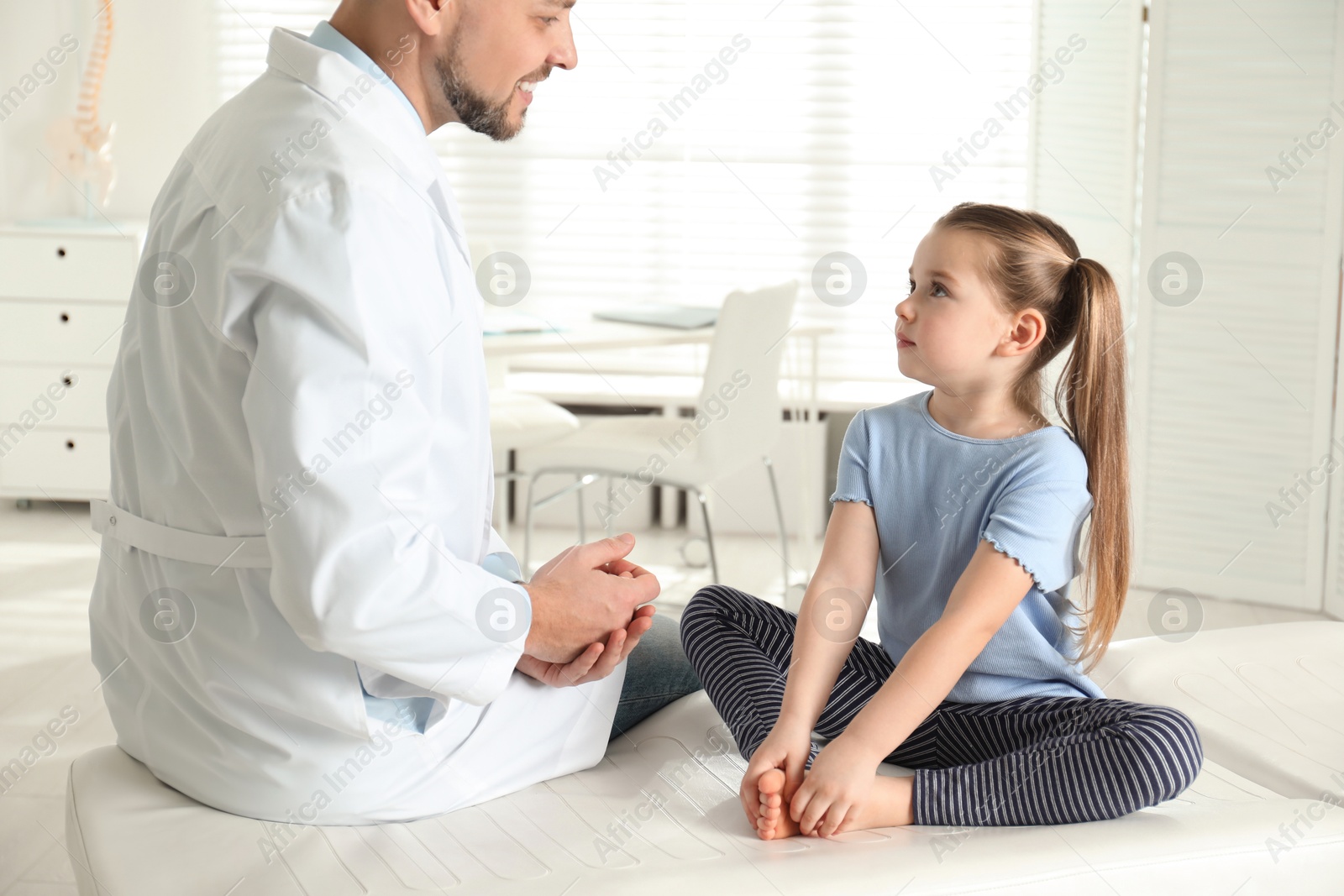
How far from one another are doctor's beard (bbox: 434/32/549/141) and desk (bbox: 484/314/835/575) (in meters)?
1.42

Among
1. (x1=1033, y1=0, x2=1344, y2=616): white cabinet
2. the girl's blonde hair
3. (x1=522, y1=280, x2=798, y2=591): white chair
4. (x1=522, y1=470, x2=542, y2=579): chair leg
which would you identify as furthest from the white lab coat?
(x1=1033, y1=0, x2=1344, y2=616): white cabinet

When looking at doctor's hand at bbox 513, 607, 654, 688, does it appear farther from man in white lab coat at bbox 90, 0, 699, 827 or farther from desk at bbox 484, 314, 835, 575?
desk at bbox 484, 314, 835, 575

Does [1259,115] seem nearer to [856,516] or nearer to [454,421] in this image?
[856,516]

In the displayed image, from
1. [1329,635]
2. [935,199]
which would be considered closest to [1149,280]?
[935,199]

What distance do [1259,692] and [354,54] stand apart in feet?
3.59

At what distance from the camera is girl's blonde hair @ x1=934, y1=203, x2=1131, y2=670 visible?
1.15 meters

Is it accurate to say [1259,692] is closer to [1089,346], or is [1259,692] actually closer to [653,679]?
[1089,346]

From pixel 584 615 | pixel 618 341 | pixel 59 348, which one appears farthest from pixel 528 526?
pixel 584 615

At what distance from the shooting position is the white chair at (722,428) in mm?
2572

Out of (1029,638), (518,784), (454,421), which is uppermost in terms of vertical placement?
(454,421)

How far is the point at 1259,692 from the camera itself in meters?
1.30

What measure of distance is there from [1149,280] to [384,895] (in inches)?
102

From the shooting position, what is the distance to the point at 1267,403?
2.87m

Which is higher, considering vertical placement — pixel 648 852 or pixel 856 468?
pixel 856 468
